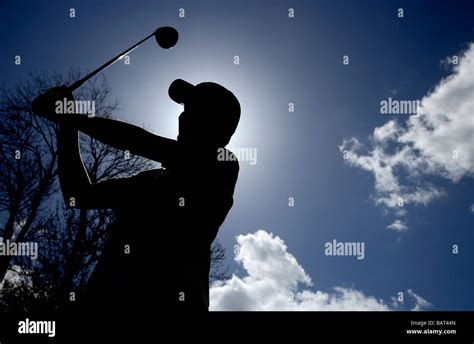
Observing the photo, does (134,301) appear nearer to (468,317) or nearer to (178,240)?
(178,240)

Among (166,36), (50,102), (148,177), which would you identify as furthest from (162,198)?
(166,36)

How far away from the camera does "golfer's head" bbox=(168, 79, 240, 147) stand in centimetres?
157

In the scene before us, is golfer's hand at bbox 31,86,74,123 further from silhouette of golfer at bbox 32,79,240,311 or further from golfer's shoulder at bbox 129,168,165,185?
golfer's shoulder at bbox 129,168,165,185

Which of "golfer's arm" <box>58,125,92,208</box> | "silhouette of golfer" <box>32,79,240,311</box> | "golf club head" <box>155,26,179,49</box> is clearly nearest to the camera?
"silhouette of golfer" <box>32,79,240,311</box>

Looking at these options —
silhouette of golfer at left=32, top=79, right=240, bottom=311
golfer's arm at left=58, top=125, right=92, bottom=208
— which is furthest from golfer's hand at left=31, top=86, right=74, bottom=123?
golfer's arm at left=58, top=125, right=92, bottom=208

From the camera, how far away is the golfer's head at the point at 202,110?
1574 mm

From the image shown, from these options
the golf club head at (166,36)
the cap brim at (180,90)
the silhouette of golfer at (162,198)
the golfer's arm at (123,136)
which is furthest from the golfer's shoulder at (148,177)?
the golf club head at (166,36)

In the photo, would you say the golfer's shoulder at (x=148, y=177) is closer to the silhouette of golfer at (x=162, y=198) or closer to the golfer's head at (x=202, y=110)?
the silhouette of golfer at (x=162, y=198)

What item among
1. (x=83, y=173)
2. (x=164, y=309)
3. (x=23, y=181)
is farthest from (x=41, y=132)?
(x=164, y=309)

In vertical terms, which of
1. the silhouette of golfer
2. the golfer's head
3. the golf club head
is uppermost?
the golf club head

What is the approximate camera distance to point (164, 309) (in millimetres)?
1136

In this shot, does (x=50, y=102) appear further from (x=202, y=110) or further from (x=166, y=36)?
(x=166, y=36)

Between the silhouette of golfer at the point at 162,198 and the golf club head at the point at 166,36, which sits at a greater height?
the golf club head at the point at 166,36

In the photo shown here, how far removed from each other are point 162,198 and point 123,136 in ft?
1.12
